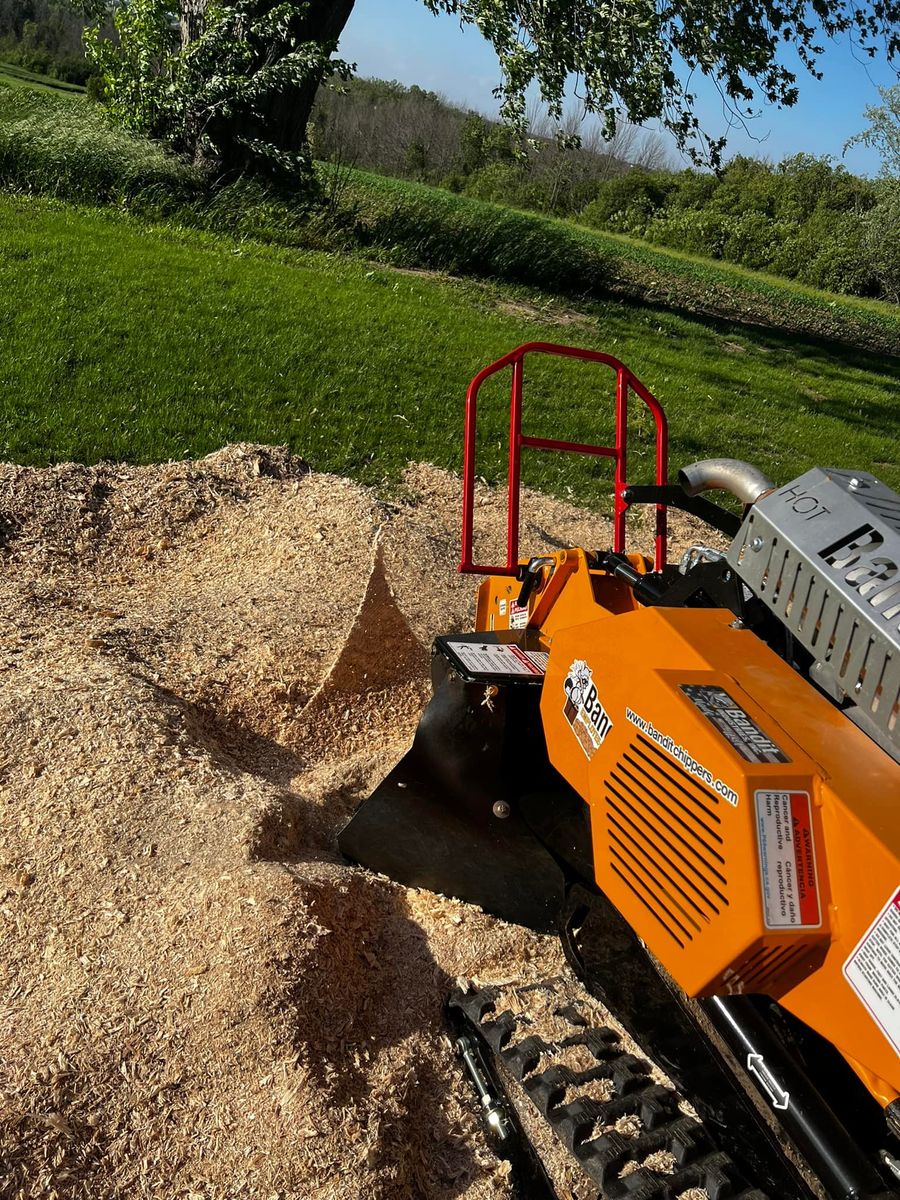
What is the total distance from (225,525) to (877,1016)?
4462mm

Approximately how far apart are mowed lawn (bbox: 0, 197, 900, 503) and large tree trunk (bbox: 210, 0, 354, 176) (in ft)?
6.08

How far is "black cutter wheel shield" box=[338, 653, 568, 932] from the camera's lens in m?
3.09

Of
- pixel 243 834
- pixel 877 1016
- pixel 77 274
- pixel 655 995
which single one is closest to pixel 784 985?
pixel 877 1016

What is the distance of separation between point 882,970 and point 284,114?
12.1 meters

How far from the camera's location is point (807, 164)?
35469mm

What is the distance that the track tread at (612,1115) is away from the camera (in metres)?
2.15

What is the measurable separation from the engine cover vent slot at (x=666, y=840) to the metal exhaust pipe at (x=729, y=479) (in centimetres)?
64

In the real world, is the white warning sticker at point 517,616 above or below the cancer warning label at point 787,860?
below

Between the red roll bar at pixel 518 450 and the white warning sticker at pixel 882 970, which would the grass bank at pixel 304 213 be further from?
the white warning sticker at pixel 882 970

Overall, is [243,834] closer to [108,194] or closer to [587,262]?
[108,194]

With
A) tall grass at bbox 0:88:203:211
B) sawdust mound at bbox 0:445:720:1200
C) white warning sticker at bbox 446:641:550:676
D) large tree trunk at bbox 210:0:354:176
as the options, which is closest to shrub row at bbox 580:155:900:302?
large tree trunk at bbox 210:0:354:176

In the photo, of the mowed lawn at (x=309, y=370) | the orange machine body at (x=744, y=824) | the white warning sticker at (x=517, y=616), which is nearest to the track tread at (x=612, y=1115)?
the orange machine body at (x=744, y=824)

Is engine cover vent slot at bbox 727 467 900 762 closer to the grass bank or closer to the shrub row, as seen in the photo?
the grass bank

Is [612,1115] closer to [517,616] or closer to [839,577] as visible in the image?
[839,577]
